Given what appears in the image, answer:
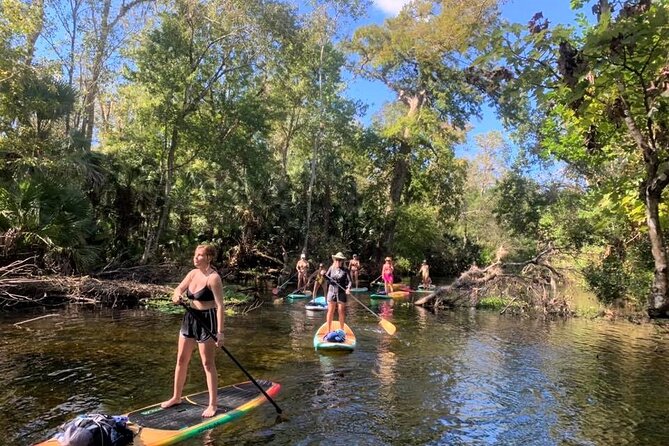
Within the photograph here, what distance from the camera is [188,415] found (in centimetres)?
622

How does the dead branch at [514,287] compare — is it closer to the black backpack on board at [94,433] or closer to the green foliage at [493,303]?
the green foliage at [493,303]

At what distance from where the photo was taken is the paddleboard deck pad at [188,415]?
219 inches

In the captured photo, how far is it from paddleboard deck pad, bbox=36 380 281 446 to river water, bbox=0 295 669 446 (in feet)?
0.50

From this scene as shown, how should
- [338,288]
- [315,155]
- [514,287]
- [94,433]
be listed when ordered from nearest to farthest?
[94,433] < [338,288] < [514,287] < [315,155]

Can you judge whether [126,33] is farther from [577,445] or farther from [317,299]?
[577,445]

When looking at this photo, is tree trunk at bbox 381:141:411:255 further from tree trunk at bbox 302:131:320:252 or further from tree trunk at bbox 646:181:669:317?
tree trunk at bbox 646:181:669:317

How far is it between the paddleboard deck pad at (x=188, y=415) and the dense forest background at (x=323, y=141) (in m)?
4.70

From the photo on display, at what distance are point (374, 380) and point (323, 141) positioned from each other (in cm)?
2525

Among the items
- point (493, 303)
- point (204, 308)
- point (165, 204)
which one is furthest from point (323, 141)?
point (204, 308)

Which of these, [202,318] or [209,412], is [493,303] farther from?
[202,318]

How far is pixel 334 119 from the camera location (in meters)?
31.6

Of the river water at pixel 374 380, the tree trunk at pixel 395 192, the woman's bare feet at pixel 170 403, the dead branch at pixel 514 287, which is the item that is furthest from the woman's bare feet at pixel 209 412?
the tree trunk at pixel 395 192

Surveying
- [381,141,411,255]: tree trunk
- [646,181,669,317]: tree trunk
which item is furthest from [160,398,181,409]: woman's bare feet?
[381,141,411,255]: tree trunk

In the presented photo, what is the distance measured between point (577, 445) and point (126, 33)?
92.7 ft
